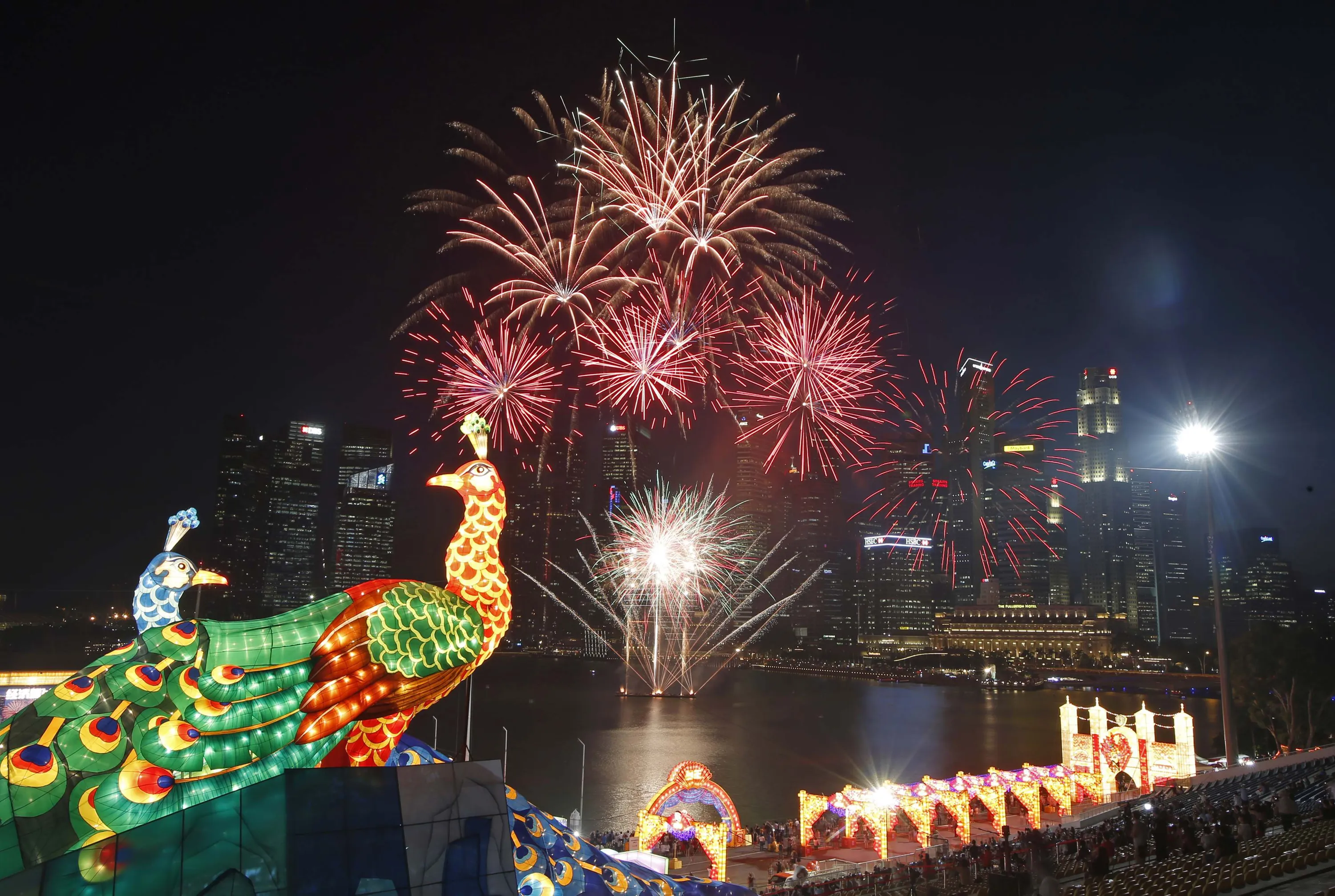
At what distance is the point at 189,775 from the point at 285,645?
1181 millimetres

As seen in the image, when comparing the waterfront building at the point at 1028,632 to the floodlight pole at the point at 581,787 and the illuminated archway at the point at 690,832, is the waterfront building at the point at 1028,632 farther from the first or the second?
the illuminated archway at the point at 690,832

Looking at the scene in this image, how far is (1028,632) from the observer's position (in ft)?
419

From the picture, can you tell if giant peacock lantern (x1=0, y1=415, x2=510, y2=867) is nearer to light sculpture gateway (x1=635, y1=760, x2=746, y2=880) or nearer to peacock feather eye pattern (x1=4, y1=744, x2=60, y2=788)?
peacock feather eye pattern (x1=4, y1=744, x2=60, y2=788)

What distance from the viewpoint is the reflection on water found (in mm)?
40531

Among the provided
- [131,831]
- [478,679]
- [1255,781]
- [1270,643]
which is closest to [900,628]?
[478,679]

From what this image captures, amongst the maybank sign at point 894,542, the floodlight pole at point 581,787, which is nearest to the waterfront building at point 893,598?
the maybank sign at point 894,542

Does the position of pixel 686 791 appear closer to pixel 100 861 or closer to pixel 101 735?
pixel 101 735

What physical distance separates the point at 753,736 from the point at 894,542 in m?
102

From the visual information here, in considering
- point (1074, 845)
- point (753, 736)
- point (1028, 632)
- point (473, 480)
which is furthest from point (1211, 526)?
point (1028, 632)

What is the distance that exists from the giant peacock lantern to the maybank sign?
150 metres

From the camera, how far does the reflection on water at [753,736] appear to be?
4053cm

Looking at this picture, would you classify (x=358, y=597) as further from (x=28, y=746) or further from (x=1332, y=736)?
(x=1332, y=736)

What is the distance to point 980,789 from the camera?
22.1 meters

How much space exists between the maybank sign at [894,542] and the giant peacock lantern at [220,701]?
493ft
